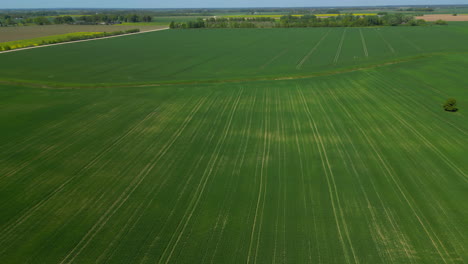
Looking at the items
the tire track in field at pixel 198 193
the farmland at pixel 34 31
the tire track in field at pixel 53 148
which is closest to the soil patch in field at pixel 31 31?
the farmland at pixel 34 31

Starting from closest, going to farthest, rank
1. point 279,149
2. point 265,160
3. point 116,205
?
point 116,205, point 265,160, point 279,149

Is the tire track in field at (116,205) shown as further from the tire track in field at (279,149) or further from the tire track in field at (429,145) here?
the tire track in field at (429,145)

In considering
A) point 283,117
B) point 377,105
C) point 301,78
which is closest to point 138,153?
point 283,117

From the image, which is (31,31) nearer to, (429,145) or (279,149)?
(279,149)

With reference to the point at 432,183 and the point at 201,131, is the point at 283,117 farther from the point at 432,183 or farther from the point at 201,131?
the point at 432,183

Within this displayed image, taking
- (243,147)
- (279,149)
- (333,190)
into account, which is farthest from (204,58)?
(333,190)

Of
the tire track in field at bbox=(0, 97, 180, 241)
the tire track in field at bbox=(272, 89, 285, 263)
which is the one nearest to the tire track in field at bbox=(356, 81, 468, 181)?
the tire track in field at bbox=(272, 89, 285, 263)

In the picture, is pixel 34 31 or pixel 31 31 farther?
pixel 34 31
